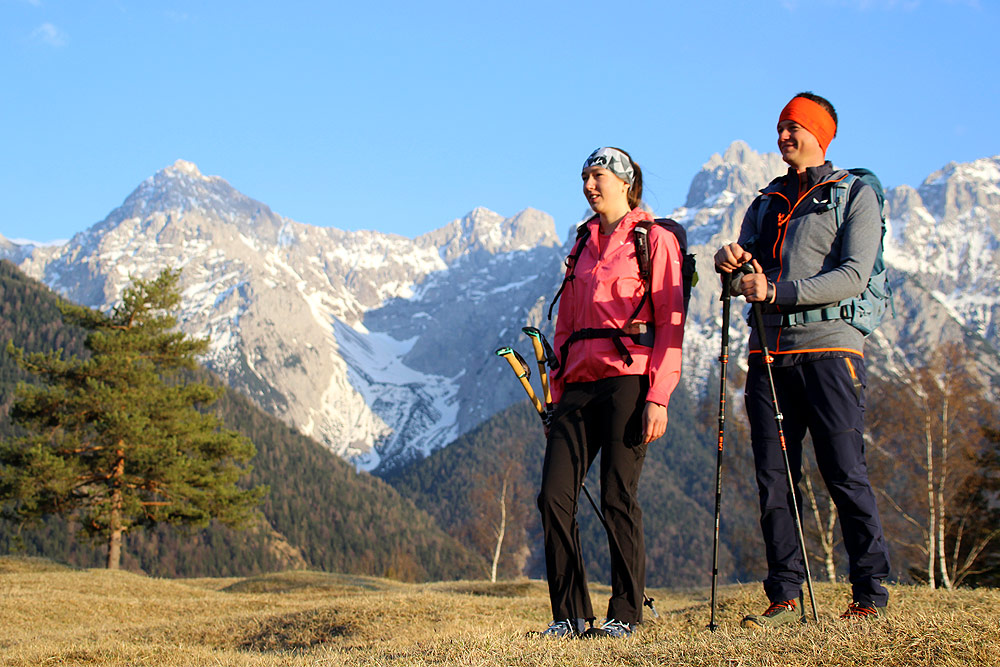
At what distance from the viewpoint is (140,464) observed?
1027 inches

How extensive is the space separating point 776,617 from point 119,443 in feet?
81.3

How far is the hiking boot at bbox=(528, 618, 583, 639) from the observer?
207 inches

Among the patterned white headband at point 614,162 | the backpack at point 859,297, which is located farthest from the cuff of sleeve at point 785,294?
the patterned white headband at point 614,162

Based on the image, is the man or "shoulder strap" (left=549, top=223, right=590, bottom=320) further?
"shoulder strap" (left=549, top=223, right=590, bottom=320)

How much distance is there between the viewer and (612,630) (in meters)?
5.28

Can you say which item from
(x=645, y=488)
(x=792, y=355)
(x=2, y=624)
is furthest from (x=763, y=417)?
(x=645, y=488)

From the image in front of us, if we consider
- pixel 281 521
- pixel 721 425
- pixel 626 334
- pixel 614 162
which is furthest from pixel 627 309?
pixel 281 521

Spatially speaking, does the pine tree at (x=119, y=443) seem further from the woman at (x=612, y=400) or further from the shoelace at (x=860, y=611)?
the shoelace at (x=860, y=611)

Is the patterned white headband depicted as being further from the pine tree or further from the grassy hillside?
the grassy hillside

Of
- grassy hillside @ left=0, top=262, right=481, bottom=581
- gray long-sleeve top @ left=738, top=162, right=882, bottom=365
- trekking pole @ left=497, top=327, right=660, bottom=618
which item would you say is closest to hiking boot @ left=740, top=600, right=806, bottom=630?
trekking pole @ left=497, top=327, right=660, bottom=618

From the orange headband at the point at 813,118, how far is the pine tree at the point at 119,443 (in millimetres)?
23804

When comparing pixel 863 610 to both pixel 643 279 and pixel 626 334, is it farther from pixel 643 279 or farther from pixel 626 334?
pixel 643 279

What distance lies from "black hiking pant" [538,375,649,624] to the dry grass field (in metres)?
0.35

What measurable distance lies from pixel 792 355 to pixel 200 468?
25.0 m
